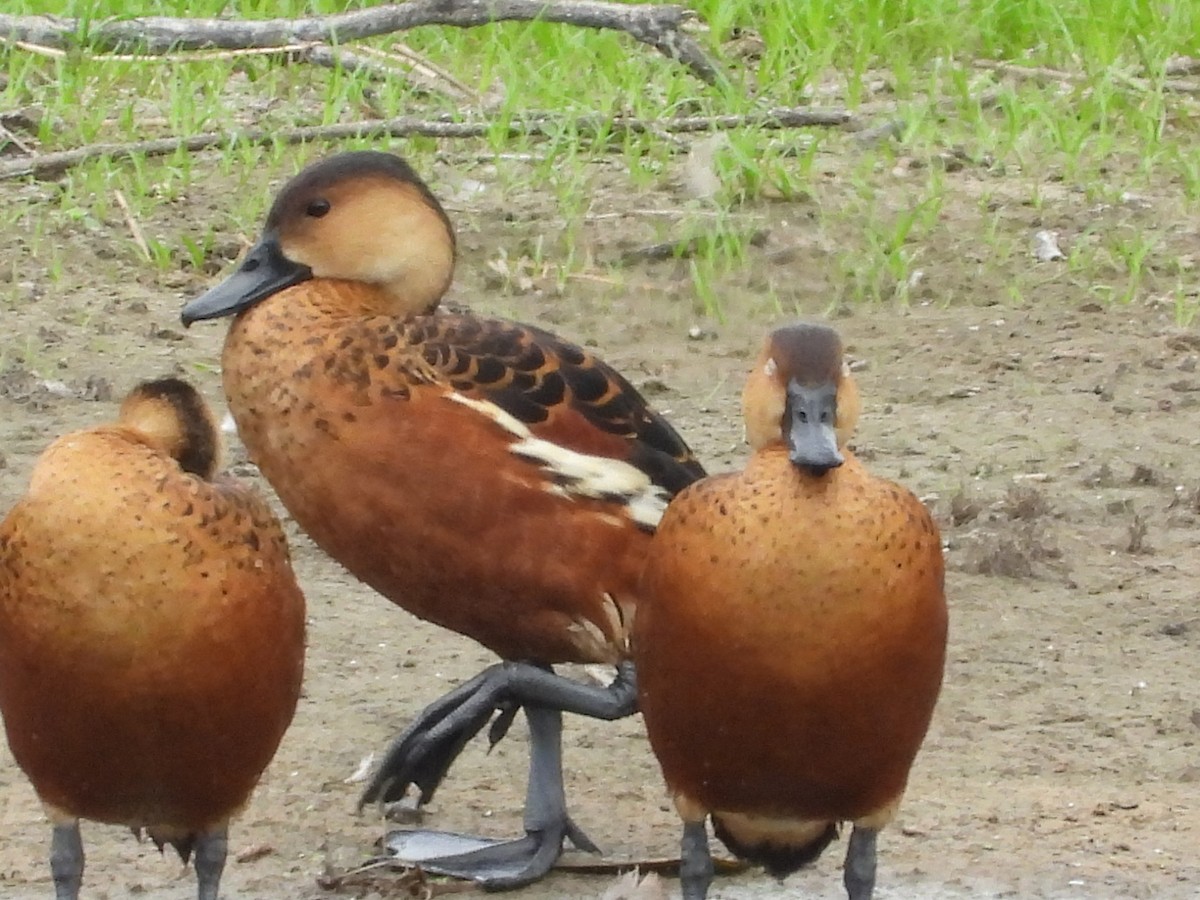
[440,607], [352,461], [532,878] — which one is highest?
[352,461]

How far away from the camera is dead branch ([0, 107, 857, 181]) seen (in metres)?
7.80

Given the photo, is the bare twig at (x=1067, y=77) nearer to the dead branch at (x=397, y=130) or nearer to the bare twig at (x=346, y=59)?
the dead branch at (x=397, y=130)

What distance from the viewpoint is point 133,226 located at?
7.54m

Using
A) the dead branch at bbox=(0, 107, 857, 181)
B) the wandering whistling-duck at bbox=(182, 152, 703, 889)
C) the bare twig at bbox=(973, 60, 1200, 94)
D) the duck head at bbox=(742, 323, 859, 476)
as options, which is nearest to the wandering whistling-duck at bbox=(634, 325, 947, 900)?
the duck head at bbox=(742, 323, 859, 476)

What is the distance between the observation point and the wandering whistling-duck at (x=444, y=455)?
4.32 meters

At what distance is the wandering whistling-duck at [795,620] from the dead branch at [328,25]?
14.7 ft

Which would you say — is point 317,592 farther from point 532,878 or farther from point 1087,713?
point 1087,713

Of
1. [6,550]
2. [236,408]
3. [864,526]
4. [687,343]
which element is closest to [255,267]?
[236,408]

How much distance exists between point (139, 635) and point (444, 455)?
87cm

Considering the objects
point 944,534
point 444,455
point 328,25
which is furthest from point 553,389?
point 328,25

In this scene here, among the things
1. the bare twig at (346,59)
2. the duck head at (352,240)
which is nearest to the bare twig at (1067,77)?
the bare twig at (346,59)

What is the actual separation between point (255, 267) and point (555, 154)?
3.46 meters

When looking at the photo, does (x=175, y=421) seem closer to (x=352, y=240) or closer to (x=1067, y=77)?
(x=352, y=240)

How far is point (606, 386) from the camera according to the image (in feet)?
15.4
